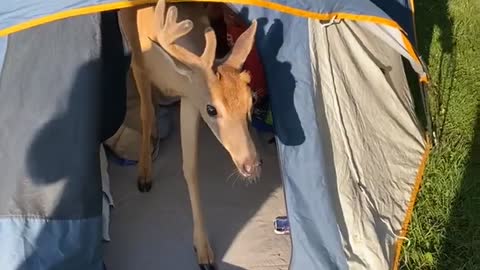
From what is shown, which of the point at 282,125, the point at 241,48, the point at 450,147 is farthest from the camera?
the point at 450,147

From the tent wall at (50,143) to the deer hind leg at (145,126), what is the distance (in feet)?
1.32

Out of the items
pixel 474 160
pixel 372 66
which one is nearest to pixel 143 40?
pixel 372 66

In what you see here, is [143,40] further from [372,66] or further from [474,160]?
[474,160]

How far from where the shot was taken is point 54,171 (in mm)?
2568

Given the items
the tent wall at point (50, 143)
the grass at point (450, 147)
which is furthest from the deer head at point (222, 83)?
the grass at point (450, 147)

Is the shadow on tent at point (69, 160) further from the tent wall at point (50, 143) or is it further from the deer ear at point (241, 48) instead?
the deer ear at point (241, 48)

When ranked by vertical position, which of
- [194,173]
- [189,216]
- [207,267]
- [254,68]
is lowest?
[207,267]

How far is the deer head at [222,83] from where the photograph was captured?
2547mm

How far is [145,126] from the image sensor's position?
3.14m

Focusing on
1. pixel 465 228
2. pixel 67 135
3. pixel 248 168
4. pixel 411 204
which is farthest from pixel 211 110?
pixel 465 228

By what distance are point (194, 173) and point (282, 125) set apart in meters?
0.38

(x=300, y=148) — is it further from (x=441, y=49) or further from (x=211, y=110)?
(x=441, y=49)

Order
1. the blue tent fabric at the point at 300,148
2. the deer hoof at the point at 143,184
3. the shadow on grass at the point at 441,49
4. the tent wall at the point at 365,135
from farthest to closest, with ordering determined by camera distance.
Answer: the shadow on grass at the point at 441,49 → the deer hoof at the point at 143,184 → the tent wall at the point at 365,135 → the blue tent fabric at the point at 300,148

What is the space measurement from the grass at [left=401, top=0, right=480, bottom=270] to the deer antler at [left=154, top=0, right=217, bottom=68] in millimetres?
1066
